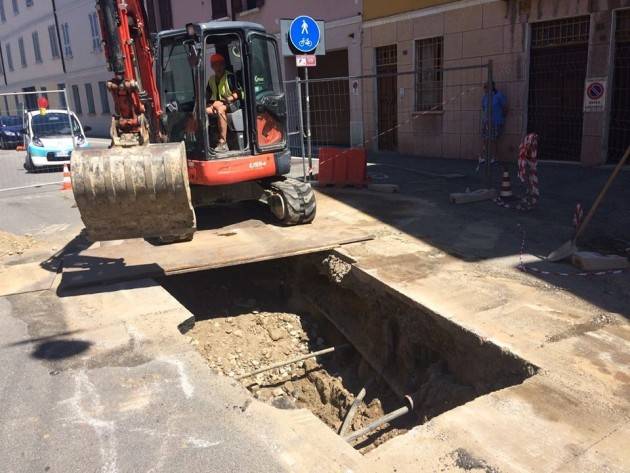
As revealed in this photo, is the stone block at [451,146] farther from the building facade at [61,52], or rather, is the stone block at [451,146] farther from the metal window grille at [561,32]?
the building facade at [61,52]

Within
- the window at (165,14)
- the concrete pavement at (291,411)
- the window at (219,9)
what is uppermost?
the window at (165,14)

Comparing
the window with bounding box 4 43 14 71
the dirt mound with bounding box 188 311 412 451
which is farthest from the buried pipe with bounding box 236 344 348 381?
the window with bounding box 4 43 14 71

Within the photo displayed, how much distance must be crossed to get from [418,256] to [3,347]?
4399 millimetres

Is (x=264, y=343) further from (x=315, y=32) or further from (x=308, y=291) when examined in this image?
(x=315, y=32)

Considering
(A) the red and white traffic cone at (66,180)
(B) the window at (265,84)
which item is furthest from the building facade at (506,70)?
(A) the red and white traffic cone at (66,180)

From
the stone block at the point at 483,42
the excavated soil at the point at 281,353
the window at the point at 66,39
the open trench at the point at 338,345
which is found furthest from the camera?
the window at the point at 66,39

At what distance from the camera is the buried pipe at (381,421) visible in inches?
177

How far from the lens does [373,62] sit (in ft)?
51.4

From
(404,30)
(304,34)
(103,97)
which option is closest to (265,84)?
(304,34)

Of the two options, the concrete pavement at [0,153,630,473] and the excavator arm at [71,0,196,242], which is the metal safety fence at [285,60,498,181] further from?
the concrete pavement at [0,153,630,473]

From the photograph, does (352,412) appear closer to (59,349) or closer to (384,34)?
(59,349)

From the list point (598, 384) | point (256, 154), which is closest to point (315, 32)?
point (256, 154)

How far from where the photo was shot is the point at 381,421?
14.9ft

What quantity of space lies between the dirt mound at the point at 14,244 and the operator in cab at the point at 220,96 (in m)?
3.15
